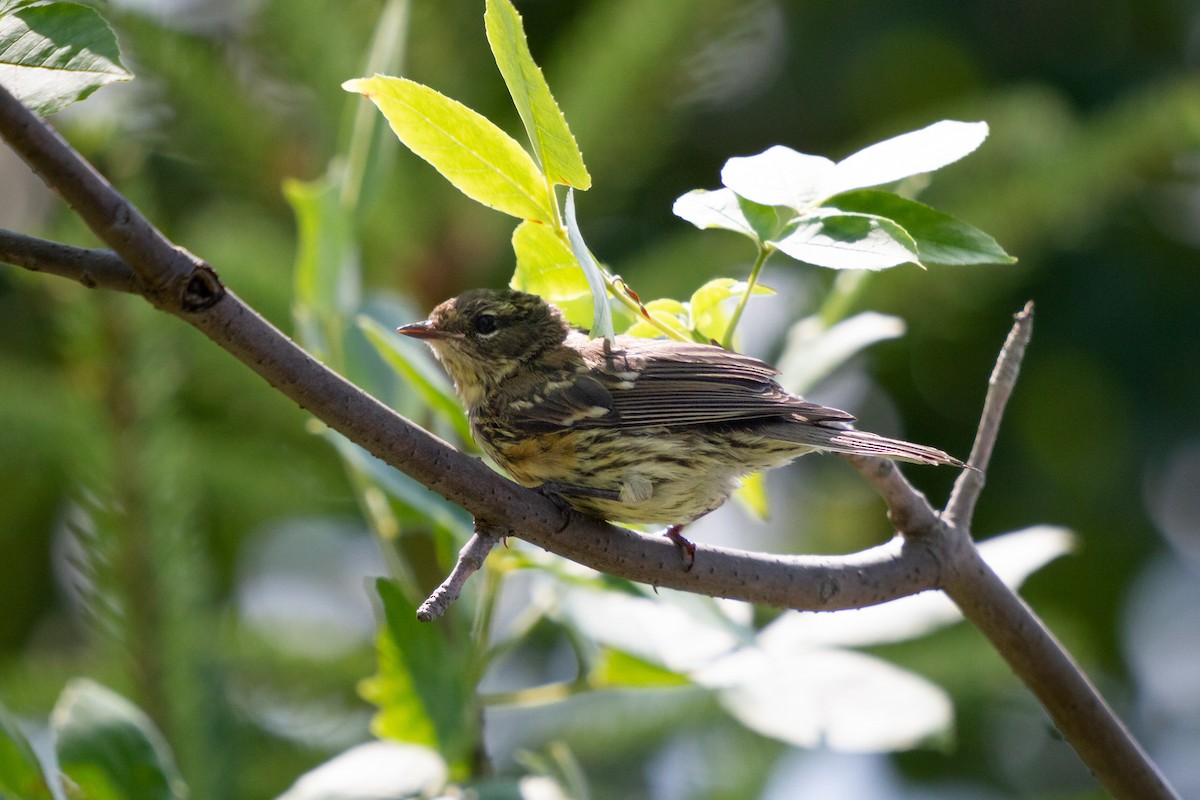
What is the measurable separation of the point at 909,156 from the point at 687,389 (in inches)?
45.1

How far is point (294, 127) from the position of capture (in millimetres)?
3826

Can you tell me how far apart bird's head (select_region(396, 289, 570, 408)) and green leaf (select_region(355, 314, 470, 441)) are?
2.28ft

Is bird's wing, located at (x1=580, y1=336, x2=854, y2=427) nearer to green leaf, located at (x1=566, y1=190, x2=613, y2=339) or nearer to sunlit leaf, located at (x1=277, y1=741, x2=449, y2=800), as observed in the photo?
sunlit leaf, located at (x1=277, y1=741, x2=449, y2=800)

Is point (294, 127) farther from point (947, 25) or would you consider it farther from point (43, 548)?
point (947, 25)

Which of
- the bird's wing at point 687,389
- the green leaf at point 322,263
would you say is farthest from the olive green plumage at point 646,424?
the green leaf at point 322,263

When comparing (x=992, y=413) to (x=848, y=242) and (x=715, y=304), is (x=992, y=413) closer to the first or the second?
(x=715, y=304)

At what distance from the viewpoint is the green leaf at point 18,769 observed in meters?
1.69

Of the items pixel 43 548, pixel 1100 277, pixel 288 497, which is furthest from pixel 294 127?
pixel 1100 277

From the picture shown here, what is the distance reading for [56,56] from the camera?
1273 millimetres

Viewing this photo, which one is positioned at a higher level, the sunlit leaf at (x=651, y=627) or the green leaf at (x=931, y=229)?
the green leaf at (x=931, y=229)

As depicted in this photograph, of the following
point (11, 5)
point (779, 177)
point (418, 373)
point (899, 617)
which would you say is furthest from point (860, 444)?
point (11, 5)

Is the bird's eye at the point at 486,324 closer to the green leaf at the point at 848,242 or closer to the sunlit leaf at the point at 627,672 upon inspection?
the sunlit leaf at the point at 627,672

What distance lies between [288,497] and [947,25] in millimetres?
2892

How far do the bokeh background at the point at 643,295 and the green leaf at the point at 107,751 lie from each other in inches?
28.3
